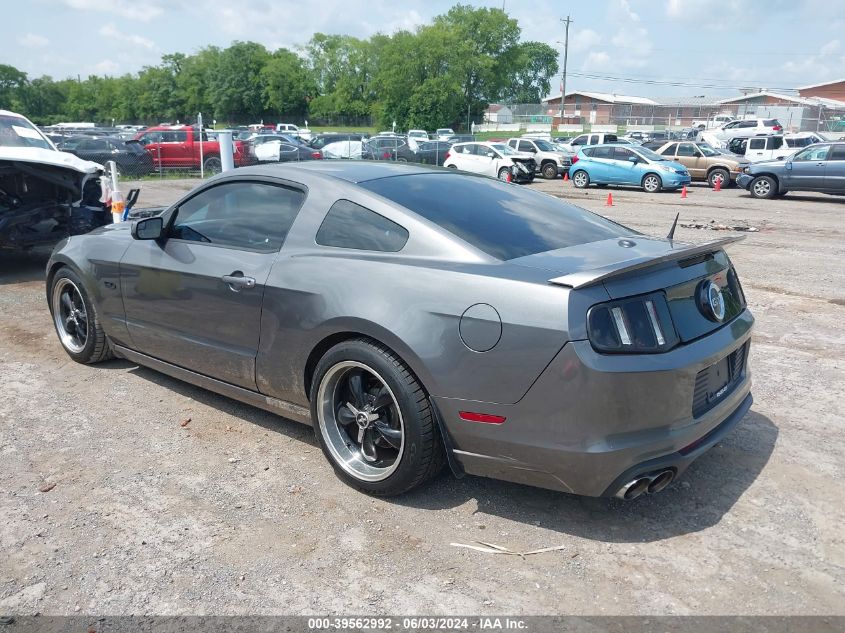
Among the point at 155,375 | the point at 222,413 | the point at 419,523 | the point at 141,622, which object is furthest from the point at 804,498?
the point at 155,375

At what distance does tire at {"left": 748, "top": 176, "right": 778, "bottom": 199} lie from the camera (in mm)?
20250

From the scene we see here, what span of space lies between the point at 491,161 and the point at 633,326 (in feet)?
79.7

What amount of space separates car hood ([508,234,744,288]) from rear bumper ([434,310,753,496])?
0.96 feet

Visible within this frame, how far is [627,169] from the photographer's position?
940 inches

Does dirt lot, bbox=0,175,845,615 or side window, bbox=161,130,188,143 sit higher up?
side window, bbox=161,130,188,143

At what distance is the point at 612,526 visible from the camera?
3238 mm

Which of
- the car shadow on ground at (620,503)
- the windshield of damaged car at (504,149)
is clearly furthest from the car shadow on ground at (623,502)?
the windshield of damaged car at (504,149)

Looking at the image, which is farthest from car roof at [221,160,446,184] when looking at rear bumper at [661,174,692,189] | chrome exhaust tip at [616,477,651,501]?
rear bumper at [661,174,692,189]

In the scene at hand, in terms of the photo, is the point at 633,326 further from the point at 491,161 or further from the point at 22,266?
the point at 491,161

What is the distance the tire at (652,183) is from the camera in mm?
23141

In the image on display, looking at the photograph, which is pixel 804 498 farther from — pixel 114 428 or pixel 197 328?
pixel 114 428

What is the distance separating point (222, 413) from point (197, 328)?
0.64 metres

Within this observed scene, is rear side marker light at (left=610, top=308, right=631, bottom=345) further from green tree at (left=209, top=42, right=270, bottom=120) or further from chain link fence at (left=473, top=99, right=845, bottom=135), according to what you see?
green tree at (left=209, top=42, right=270, bottom=120)

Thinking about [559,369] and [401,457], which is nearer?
[559,369]
